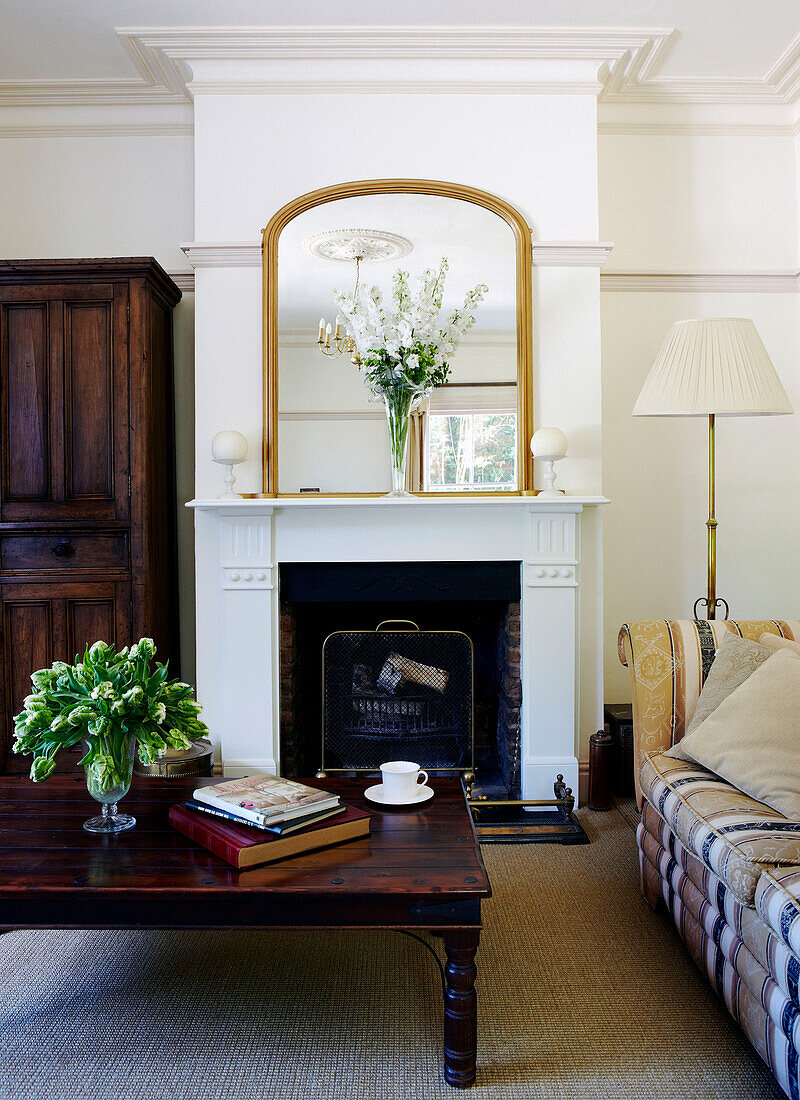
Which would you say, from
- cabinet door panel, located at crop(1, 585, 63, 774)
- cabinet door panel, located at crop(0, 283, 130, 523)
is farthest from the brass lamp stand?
cabinet door panel, located at crop(1, 585, 63, 774)

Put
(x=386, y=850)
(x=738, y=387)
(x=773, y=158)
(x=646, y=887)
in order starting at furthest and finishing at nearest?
1. (x=773, y=158)
2. (x=738, y=387)
3. (x=646, y=887)
4. (x=386, y=850)

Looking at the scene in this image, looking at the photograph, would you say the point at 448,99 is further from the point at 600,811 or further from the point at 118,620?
the point at 600,811

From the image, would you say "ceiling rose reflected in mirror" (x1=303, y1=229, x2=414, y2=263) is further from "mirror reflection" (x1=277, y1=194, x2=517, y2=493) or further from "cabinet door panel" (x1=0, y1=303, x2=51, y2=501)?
"cabinet door panel" (x1=0, y1=303, x2=51, y2=501)

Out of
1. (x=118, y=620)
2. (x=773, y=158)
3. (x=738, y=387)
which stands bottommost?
(x=118, y=620)

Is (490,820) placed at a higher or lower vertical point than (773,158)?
lower

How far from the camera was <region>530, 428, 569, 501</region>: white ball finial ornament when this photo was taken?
2.94 meters

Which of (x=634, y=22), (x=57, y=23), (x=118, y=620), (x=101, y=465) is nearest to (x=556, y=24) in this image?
(x=634, y=22)

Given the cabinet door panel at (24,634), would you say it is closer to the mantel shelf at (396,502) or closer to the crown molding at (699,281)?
the mantel shelf at (396,502)

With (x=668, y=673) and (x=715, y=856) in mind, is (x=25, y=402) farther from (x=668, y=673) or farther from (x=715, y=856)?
(x=715, y=856)

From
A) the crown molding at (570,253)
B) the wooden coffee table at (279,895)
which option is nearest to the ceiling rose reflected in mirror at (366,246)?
the crown molding at (570,253)

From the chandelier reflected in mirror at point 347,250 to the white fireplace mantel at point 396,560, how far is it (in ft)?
1.95

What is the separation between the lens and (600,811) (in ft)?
10.0

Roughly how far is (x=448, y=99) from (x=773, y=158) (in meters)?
1.49

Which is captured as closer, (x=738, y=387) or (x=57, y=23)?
(x=738, y=387)
